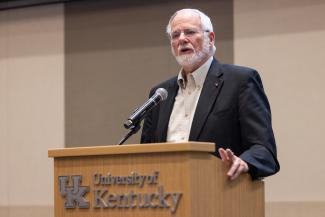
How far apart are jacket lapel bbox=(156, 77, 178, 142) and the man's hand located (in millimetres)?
692

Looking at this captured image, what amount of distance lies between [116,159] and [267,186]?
2.79 meters

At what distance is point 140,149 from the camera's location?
2.45 metres

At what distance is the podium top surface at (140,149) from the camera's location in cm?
236

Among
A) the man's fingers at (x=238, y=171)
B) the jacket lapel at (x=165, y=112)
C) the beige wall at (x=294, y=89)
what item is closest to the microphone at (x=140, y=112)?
the jacket lapel at (x=165, y=112)

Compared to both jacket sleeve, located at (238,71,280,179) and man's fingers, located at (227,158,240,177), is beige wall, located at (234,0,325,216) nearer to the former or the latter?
jacket sleeve, located at (238,71,280,179)

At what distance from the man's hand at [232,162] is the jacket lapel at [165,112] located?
2.27ft

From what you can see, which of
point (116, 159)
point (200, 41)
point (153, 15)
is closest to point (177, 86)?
point (200, 41)

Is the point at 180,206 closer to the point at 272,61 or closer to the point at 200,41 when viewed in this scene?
the point at 200,41

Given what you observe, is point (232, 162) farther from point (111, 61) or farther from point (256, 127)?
point (111, 61)

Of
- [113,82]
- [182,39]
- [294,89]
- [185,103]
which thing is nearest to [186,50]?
[182,39]

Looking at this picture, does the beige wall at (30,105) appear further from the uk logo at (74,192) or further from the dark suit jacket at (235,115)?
the uk logo at (74,192)

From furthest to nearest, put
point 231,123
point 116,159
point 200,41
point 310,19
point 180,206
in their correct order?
1. point 310,19
2. point 200,41
3. point 231,123
4. point 116,159
5. point 180,206

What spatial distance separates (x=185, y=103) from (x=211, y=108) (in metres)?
0.25

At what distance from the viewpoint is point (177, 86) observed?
3410mm
